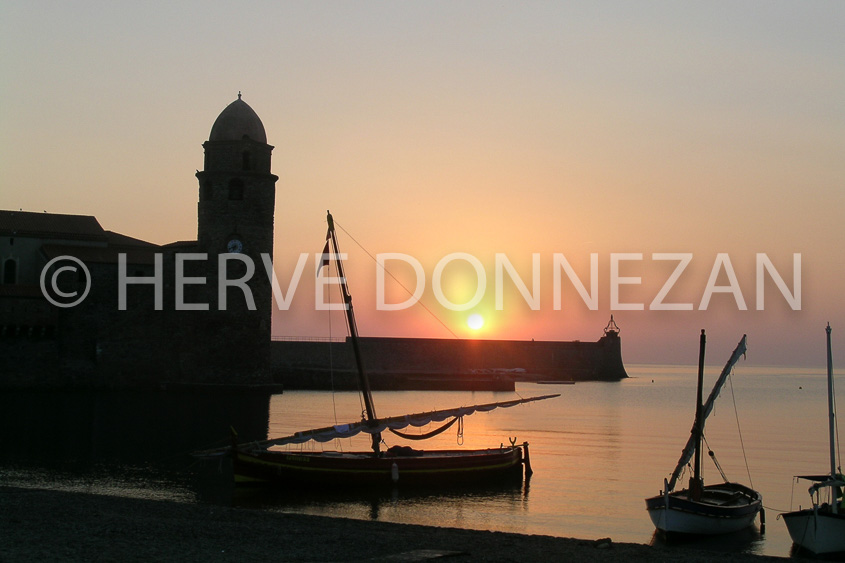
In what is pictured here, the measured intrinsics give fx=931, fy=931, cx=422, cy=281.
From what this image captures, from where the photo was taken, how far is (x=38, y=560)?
1176 centimetres

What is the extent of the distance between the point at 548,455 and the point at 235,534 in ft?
71.4

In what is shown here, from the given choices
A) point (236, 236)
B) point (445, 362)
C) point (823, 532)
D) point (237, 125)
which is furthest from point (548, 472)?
point (445, 362)

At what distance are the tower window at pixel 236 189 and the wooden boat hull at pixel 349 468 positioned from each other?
3078 centimetres

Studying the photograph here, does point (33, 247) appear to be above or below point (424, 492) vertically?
above

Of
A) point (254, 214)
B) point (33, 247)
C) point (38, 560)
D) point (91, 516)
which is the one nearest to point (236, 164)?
point (254, 214)

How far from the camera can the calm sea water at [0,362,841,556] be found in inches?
826

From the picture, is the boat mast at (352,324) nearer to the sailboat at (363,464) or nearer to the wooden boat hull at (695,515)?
the sailboat at (363,464)

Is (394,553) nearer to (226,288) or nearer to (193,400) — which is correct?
(193,400)

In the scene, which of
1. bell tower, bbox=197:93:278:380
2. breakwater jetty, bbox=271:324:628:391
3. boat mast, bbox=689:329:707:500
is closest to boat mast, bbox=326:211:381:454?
boat mast, bbox=689:329:707:500

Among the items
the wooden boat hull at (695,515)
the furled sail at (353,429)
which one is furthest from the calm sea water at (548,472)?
the furled sail at (353,429)

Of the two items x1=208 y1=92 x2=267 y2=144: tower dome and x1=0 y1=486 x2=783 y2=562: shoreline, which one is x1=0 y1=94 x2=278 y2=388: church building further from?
x1=0 y1=486 x2=783 y2=562: shoreline

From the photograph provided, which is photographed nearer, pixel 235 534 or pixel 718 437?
pixel 235 534

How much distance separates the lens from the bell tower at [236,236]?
174ft

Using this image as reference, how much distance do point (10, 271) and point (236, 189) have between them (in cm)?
1445
